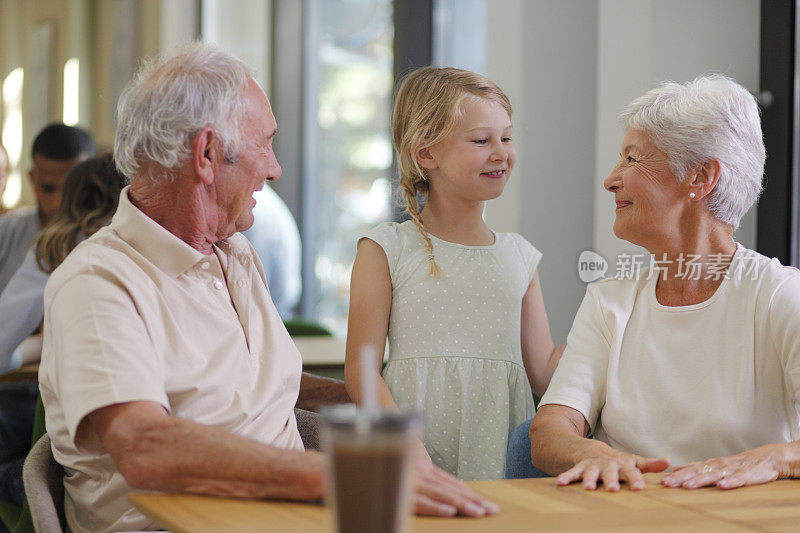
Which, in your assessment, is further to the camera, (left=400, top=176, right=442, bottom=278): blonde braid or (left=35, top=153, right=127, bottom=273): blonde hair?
(left=35, top=153, right=127, bottom=273): blonde hair

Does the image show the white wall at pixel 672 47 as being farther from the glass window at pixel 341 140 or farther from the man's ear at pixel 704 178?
the glass window at pixel 341 140

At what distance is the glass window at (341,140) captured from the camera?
194 inches

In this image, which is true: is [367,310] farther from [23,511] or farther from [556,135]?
[556,135]

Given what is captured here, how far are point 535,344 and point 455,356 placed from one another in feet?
0.77

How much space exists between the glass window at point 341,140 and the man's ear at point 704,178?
2.83 m

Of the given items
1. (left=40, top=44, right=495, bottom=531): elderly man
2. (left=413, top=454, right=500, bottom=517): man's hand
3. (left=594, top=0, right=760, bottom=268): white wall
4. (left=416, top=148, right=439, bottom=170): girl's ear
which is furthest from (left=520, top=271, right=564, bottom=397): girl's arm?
(left=413, top=454, right=500, bottom=517): man's hand

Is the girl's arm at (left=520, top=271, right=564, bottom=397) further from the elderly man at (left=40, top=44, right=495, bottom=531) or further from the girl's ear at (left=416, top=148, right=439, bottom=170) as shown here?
the elderly man at (left=40, top=44, right=495, bottom=531)

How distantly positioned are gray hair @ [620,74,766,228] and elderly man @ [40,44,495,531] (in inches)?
30.4

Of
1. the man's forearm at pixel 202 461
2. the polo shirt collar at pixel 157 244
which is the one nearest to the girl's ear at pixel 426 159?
the polo shirt collar at pixel 157 244

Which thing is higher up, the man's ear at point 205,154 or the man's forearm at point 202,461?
the man's ear at point 205,154

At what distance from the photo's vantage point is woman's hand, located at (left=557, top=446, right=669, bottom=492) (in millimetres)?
1285

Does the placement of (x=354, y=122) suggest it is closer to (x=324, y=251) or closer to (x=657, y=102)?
(x=324, y=251)

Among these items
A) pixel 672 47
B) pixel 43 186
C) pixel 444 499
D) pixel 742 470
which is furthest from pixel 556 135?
pixel 43 186

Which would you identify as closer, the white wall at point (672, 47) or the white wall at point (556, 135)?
the white wall at point (672, 47)
